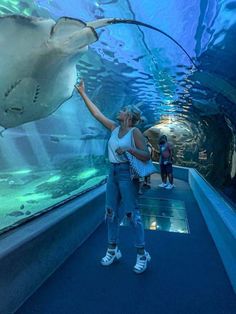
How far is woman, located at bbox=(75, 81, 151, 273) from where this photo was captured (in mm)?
3084

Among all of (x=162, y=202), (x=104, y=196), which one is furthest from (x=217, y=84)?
(x=104, y=196)

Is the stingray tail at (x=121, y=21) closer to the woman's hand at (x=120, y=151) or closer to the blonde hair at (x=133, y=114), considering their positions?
the blonde hair at (x=133, y=114)

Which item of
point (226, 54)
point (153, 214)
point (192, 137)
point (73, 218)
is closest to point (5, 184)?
point (153, 214)

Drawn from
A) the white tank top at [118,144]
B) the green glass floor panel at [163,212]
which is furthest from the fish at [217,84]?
the white tank top at [118,144]

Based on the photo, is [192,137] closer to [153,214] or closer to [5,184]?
[5,184]

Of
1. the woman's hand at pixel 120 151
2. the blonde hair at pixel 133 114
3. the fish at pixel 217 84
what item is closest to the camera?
the woman's hand at pixel 120 151

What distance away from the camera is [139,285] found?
3.02 metres

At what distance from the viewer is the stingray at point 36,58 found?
8.21 feet

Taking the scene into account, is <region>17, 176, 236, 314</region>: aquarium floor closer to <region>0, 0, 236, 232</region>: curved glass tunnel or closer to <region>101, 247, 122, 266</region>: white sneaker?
<region>101, 247, 122, 266</region>: white sneaker

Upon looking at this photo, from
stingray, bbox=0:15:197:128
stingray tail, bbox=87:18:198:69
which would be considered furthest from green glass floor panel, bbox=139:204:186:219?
stingray, bbox=0:15:197:128

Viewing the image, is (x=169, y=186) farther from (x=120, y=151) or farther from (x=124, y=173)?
(x=120, y=151)

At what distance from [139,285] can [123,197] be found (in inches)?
38.4

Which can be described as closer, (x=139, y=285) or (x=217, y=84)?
(x=139, y=285)

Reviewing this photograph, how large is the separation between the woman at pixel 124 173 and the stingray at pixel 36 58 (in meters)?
0.34
